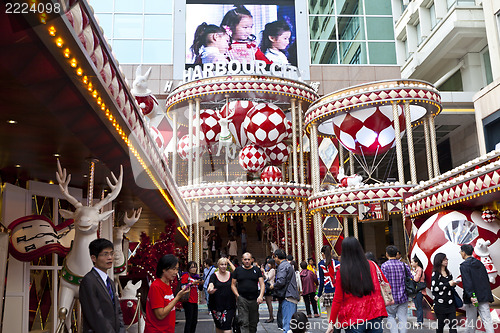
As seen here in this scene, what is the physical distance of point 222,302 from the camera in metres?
7.67

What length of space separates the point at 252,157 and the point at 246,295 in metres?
11.5

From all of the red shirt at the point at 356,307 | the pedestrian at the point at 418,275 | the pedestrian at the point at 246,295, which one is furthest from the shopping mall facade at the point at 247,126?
the red shirt at the point at 356,307

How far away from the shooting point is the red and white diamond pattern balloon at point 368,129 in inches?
587

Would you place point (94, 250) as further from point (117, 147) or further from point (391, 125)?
point (391, 125)

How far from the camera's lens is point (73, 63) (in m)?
4.03

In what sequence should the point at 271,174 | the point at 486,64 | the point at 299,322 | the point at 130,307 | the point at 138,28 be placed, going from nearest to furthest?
the point at 299,322, the point at 130,307, the point at 271,174, the point at 486,64, the point at 138,28

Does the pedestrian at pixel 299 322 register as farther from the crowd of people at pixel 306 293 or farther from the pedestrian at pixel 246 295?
the pedestrian at pixel 246 295

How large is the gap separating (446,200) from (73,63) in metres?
8.18

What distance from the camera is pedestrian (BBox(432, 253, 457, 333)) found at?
7.70 meters

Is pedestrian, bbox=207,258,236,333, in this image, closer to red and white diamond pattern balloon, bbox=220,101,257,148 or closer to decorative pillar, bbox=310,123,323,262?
decorative pillar, bbox=310,123,323,262

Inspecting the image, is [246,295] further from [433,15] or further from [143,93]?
[433,15]

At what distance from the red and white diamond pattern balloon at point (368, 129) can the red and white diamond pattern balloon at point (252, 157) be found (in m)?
4.04

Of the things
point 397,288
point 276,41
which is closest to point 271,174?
point 276,41

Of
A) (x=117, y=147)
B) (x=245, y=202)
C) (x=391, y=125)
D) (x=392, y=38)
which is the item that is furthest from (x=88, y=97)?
(x=392, y=38)
